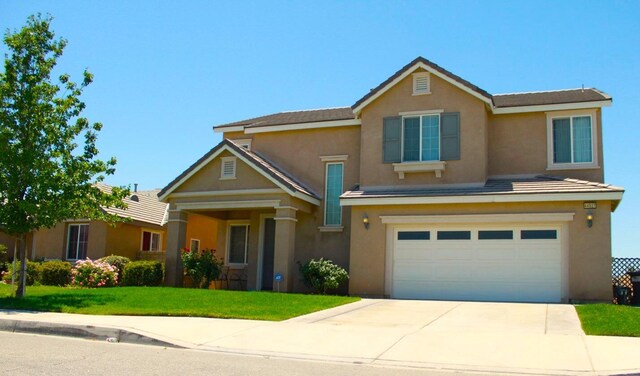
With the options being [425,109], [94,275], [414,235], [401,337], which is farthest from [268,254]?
[401,337]

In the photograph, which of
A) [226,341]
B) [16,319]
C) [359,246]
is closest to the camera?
[226,341]

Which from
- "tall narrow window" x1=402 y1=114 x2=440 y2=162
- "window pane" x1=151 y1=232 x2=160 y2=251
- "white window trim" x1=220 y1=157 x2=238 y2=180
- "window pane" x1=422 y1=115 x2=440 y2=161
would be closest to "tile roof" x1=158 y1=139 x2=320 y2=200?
"white window trim" x1=220 y1=157 x2=238 y2=180

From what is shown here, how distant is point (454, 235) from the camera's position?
19.4m

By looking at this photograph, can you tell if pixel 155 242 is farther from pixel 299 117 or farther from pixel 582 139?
pixel 582 139

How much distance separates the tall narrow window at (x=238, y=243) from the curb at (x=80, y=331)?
39.1 feet

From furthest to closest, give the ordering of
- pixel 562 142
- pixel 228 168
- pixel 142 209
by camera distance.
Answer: pixel 142 209 → pixel 228 168 → pixel 562 142

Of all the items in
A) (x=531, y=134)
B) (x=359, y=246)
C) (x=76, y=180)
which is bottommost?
(x=359, y=246)

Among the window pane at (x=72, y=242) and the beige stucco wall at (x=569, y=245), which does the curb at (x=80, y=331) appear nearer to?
the beige stucco wall at (x=569, y=245)

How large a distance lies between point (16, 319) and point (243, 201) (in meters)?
9.45

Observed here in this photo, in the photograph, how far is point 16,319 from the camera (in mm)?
12992

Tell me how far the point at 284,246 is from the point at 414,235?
4.22m

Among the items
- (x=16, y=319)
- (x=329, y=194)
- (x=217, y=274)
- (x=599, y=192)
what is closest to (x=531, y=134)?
(x=599, y=192)

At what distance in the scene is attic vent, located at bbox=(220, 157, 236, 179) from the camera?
21816 mm

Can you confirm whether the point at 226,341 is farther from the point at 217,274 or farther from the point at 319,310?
the point at 217,274
